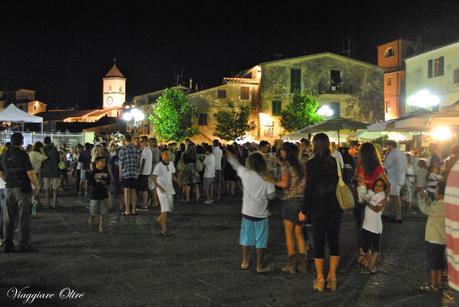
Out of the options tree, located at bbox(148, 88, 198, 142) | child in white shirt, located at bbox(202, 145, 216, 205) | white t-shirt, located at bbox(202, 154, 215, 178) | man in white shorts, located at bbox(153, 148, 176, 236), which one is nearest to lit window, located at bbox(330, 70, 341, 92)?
tree, located at bbox(148, 88, 198, 142)

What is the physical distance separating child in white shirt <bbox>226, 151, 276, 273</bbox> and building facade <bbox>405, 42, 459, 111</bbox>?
88.0ft

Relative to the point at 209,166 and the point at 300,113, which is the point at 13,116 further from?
the point at 300,113

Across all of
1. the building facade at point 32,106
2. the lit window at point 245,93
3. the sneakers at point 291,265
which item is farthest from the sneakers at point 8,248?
the building facade at point 32,106

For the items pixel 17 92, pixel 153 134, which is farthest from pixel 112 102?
pixel 153 134

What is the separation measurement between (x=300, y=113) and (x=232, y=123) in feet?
18.2

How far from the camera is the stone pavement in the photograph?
5238mm

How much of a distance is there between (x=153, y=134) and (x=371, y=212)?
38.4m

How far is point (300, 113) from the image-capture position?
36688 millimetres

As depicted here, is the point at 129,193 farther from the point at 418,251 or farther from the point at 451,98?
the point at 451,98

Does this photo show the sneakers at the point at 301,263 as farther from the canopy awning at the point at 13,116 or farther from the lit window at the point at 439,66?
the lit window at the point at 439,66

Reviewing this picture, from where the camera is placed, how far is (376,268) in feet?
21.2

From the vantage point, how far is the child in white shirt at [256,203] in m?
6.19

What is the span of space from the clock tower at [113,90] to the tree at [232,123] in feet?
159

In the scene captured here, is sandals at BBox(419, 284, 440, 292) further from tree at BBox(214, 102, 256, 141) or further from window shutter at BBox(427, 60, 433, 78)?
window shutter at BBox(427, 60, 433, 78)
